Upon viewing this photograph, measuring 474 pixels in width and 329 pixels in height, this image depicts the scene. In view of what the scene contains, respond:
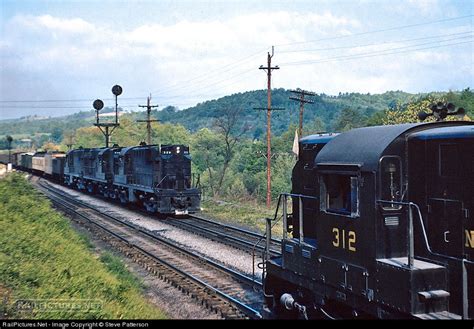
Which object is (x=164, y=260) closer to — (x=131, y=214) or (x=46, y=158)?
(x=131, y=214)

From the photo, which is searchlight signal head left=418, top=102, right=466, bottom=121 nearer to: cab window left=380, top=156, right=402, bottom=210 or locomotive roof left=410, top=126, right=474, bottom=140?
locomotive roof left=410, top=126, right=474, bottom=140

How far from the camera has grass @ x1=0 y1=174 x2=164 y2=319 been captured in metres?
8.95

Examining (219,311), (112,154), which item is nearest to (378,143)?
(219,311)

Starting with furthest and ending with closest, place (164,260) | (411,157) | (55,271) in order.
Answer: (164,260) < (55,271) < (411,157)

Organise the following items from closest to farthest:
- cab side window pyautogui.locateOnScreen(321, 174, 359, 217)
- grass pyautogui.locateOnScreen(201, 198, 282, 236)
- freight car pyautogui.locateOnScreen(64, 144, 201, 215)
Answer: cab side window pyautogui.locateOnScreen(321, 174, 359, 217) < grass pyautogui.locateOnScreen(201, 198, 282, 236) < freight car pyautogui.locateOnScreen(64, 144, 201, 215)

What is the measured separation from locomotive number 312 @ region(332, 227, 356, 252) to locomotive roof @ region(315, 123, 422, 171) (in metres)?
1.06

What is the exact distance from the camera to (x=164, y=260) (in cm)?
1677

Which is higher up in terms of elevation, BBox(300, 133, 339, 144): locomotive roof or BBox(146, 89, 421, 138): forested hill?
BBox(146, 89, 421, 138): forested hill

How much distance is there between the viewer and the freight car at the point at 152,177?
27.2 meters

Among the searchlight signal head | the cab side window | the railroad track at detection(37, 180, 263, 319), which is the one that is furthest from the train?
the searchlight signal head

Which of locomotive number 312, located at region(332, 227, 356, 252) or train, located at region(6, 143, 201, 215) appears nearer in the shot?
locomotive number 312, located at region(332, 227, 356, 252)

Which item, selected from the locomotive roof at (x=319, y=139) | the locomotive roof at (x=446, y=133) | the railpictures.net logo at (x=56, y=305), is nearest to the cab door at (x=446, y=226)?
the locomotive roof at (x=446, y=133)

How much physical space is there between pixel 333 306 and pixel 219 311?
375cm

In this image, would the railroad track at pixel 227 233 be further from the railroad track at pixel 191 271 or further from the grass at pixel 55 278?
the grass at pixel 55 278
